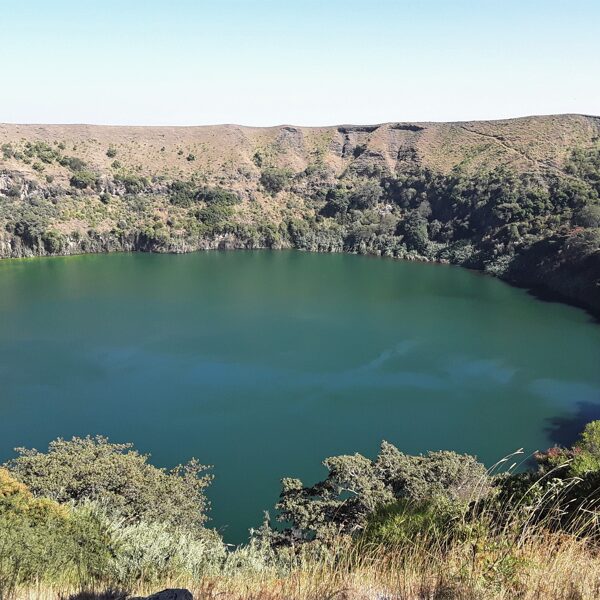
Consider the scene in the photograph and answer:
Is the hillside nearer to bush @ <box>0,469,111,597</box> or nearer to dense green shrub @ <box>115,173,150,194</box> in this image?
dense green shrub @ <box>115,173,150,194</box>

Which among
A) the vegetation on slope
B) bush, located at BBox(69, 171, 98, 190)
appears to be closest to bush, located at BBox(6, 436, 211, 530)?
the vegetation on slope

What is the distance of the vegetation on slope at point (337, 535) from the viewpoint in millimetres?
3830

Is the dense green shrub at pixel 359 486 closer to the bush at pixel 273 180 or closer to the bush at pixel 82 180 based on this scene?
the bush at pixel 82 180

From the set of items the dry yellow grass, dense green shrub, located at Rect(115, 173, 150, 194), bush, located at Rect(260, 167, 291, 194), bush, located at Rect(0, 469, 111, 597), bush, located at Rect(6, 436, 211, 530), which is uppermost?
bush, located at Rect(260, 167, 291, 194)

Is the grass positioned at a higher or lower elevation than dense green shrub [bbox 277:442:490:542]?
higher

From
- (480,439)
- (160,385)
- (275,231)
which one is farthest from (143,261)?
(480,439)

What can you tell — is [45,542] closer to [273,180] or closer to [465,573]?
[465,573]

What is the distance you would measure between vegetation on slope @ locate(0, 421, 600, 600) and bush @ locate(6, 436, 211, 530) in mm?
47

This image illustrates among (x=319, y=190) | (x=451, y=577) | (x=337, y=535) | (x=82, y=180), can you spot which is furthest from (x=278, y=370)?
(x=319, y=190)

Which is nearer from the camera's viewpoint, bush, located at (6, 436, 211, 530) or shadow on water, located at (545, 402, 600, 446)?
bush, located at (6, 436, 211, 530)

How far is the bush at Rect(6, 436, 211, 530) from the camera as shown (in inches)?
695

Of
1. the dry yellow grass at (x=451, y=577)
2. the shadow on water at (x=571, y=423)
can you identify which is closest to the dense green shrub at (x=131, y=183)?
the shadow on water at (x=571, y=423)

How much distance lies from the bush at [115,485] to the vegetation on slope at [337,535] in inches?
1.8

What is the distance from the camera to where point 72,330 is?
158 ft
